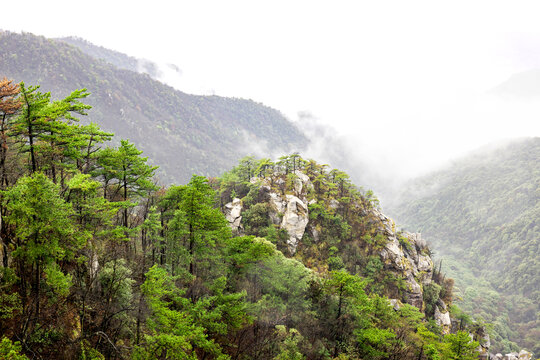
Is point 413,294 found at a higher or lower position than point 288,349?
higher

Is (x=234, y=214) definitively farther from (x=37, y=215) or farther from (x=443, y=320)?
(x=443, y=320)

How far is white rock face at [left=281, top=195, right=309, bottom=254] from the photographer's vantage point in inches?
1857

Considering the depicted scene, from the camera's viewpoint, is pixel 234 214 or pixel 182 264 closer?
pixel 182 264

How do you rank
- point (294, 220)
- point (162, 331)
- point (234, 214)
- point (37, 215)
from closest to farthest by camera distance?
point (37, 215), point (162, 331), point (294, 220), point (234, 214)

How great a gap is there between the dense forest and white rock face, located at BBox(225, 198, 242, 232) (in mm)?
202

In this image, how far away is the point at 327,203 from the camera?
5616 cm

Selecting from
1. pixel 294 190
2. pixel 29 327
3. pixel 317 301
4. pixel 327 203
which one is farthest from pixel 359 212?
pixel 29 327

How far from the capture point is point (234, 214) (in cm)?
4866

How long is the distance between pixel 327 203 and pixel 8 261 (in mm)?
48150

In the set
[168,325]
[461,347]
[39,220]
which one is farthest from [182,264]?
[461,347]

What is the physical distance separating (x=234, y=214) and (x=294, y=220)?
10331mm

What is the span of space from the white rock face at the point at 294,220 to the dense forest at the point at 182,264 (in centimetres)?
26

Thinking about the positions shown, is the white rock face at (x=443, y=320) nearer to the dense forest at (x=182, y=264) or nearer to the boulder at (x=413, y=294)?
the dense forest at (x=182, y=264)

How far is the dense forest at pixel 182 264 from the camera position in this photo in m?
14.7
